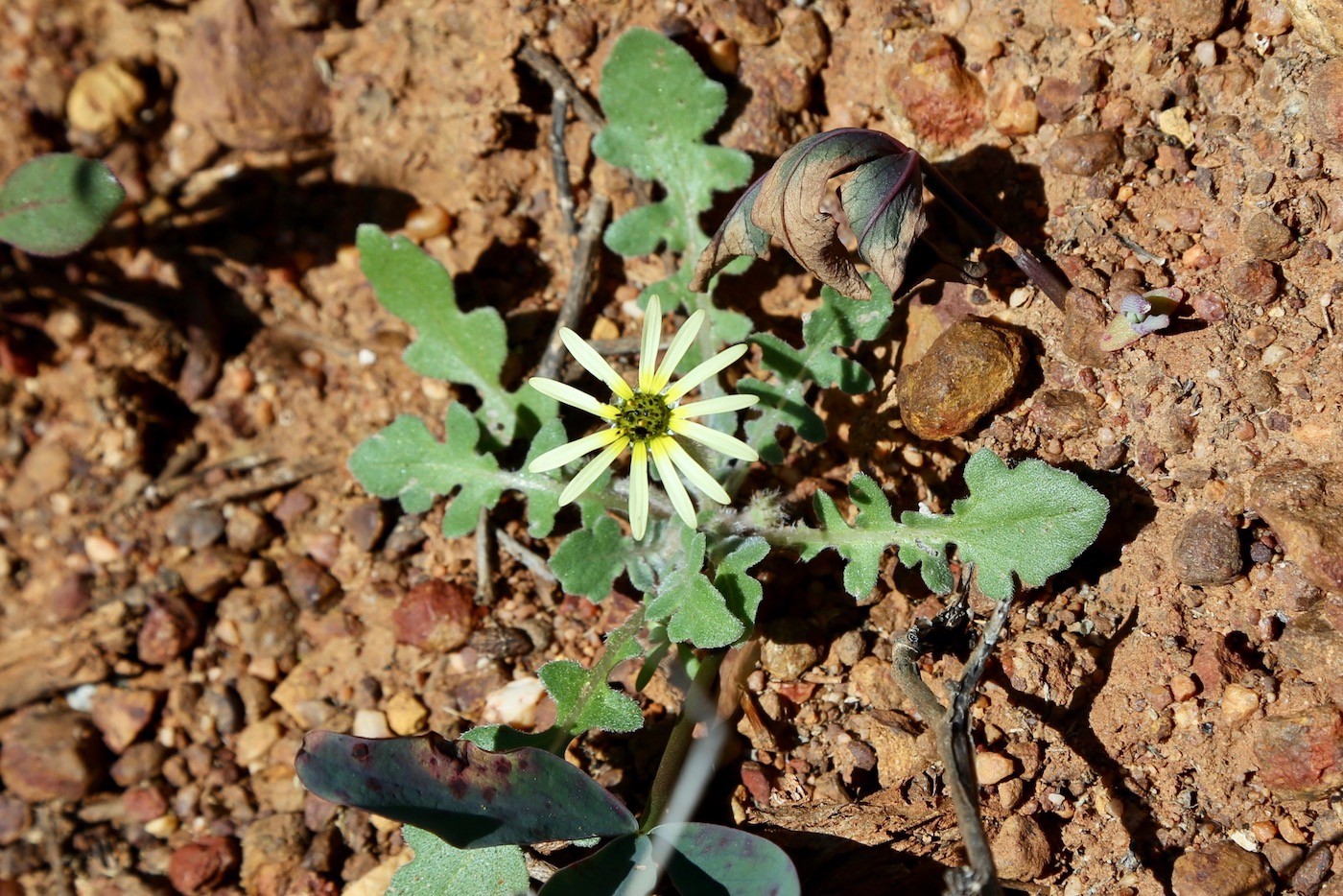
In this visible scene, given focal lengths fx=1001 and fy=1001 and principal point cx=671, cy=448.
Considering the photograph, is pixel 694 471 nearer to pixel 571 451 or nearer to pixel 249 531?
pixel 571 451

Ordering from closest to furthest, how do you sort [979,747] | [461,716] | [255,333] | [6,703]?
[979,747]
[461,716]
[6,703]
[255,333]

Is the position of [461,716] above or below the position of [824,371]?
below

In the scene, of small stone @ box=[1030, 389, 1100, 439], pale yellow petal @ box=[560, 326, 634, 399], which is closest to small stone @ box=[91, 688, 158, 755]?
pale yellow petal @ box=[560, 326, 634, 399]

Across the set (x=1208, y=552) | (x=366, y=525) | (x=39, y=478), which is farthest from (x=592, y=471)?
(x=39, y=478)

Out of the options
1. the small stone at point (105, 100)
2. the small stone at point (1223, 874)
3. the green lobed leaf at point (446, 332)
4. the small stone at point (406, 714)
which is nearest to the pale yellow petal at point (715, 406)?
the green lobed leaf at point (446, 332)

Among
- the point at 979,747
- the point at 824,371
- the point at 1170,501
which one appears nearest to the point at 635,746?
the point at 979,747

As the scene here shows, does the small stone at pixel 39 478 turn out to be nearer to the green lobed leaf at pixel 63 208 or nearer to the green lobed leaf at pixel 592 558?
the green lobed leaf at pixel 63 208

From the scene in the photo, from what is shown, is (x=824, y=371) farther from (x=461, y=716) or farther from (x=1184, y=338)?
(x=461, y=716)
